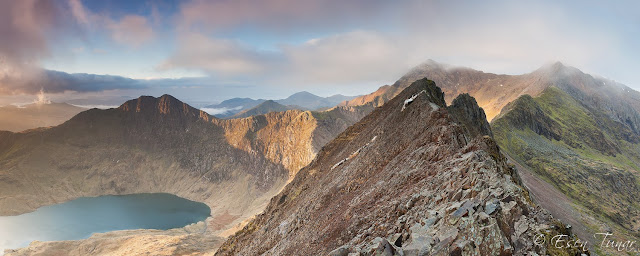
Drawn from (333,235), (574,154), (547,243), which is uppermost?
(547,243)

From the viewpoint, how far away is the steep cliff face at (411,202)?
1486cm

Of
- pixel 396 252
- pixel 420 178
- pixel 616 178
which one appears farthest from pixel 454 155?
pixel 616 178

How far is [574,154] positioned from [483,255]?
134 metres

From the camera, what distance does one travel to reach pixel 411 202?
2194 centimetres

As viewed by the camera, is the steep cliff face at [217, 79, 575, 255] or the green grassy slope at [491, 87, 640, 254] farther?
the green grassy slope at [491, 87, 640, 254]

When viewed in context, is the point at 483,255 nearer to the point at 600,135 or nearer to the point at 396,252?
the point at 396,252

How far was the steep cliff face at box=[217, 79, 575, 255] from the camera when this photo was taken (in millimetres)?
14859

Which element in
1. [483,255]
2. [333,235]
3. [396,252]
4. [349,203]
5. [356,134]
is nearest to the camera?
[483,255]

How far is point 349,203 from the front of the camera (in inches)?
1283

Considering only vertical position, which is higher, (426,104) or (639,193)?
(426,104)

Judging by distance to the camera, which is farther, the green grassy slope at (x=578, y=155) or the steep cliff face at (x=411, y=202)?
the green grassy slope at (x=578, y=155)

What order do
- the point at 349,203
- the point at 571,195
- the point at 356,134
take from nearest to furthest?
the point at 349,203
the point at 356,134
the point at 571,195

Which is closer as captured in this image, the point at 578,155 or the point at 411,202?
the point at 411,202

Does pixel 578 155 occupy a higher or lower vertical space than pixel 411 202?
lower
